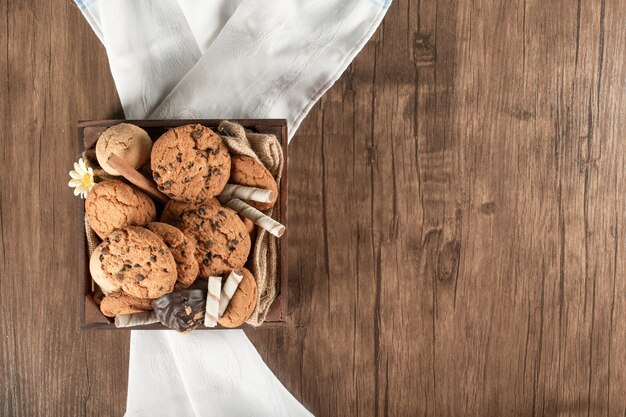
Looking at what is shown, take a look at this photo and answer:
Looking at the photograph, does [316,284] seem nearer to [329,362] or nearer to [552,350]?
[329,362]

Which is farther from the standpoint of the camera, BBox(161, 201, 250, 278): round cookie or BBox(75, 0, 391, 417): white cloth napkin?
BBox(75, 0, 391, 417): white cloth napkin

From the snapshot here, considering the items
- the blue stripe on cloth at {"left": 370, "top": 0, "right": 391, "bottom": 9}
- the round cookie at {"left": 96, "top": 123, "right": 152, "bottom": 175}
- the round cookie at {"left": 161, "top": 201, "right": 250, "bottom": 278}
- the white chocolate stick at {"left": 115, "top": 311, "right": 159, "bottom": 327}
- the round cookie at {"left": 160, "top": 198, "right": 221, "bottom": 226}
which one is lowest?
the white chocolate stick at {"left": 115, "top": 311, "right": 159, "bottom": 327}

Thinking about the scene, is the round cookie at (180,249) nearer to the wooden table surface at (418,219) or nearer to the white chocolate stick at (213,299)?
the white chocolate stick at (213,299)

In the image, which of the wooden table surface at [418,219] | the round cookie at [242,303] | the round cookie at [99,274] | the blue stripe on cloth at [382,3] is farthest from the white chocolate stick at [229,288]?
the blue stripe on cloth at [382,3]

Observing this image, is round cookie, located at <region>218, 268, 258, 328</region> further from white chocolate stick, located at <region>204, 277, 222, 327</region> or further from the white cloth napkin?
the white cloth napkin

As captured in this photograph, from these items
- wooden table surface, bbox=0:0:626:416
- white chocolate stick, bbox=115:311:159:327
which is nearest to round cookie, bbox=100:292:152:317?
white chocolate stick, bbox=115:311:159:327

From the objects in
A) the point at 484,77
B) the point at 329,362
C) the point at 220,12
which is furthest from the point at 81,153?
the point at 484,77

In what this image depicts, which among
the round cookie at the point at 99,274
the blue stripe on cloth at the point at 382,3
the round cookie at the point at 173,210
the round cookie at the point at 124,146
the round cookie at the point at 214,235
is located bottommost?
the round cookie at the point at 99,274
